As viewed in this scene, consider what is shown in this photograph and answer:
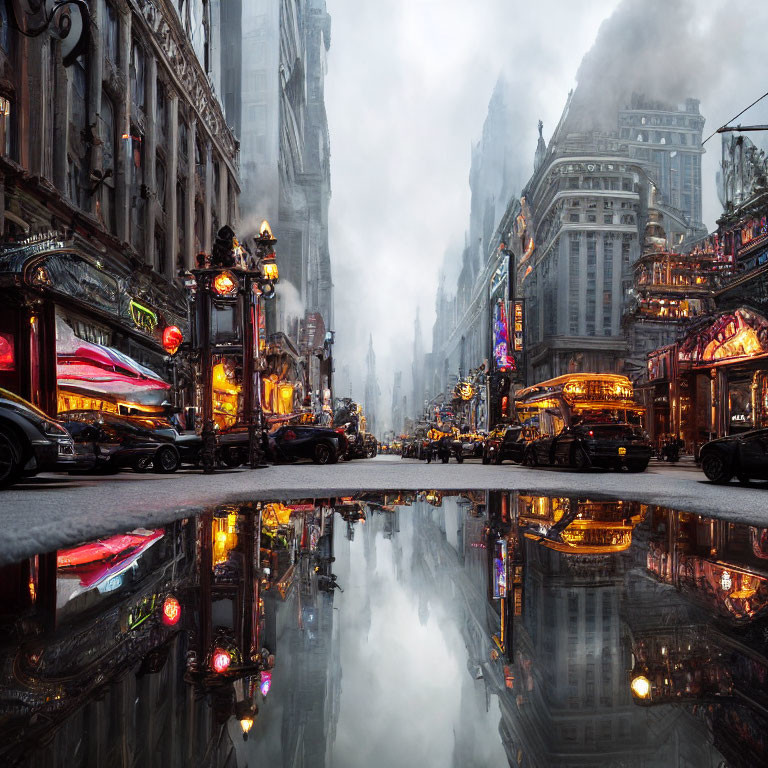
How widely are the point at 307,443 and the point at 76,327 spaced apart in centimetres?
959

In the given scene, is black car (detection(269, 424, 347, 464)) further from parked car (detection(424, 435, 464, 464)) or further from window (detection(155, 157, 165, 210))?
window (detection(155, 157, 165, 210))

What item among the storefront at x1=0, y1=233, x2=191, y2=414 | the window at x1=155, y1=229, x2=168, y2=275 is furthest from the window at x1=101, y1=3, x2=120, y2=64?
the storefront at x1=0, y1=233, x2=191, y2=414

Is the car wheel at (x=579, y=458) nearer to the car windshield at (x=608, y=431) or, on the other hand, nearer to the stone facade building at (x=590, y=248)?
the car windshield at (x=608, y=431)

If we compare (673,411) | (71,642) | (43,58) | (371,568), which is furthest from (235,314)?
(673,411)

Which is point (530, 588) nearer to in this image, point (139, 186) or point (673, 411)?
point (139, 186)

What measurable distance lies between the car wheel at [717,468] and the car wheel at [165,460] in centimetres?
1378

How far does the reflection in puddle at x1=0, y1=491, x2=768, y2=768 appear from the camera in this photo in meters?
2.16

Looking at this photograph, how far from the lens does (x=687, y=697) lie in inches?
97.8

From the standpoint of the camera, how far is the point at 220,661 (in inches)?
116

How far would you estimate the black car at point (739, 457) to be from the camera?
14023 millimetres

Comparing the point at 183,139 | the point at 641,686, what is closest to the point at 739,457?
the point at 641,686

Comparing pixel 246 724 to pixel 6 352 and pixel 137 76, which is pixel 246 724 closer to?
pixel 6 352

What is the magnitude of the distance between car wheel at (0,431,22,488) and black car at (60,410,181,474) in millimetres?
6244

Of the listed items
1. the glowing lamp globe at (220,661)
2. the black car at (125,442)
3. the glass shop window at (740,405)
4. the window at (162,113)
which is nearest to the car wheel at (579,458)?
the black car at (125,442)
